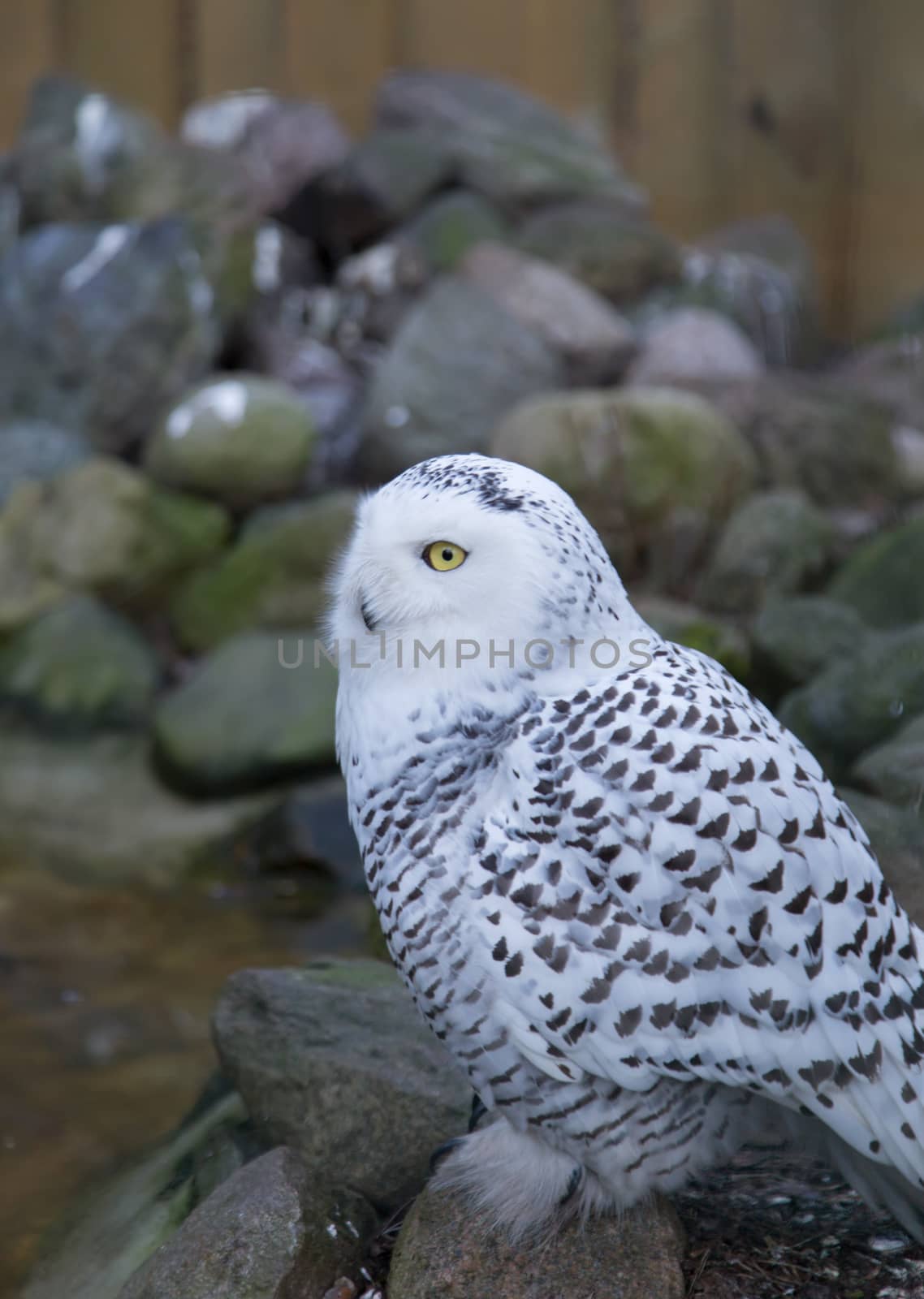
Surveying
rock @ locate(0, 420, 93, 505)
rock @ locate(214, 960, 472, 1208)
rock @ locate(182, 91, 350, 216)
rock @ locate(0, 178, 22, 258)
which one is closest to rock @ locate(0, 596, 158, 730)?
rock @ locate(0, 420, 93, 505)

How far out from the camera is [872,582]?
435cm

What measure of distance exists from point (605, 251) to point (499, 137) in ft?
3.07

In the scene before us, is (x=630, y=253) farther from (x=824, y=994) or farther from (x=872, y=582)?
(x=824, y=994)

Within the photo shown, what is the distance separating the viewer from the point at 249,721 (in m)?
4.50

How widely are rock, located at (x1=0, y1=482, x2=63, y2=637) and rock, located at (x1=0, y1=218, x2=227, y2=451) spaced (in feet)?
1.59

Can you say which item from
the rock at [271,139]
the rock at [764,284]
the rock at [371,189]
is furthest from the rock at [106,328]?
the rock at [764,284]

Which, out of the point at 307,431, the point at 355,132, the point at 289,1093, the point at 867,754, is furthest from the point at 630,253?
the point at 289,1093

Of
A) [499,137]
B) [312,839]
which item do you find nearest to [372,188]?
[499,137]

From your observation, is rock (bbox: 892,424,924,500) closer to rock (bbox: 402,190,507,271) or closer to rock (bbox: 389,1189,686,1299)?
rock (bbox: 402,190,507,271)

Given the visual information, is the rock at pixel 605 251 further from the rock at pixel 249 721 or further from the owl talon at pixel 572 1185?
the owl talon at pixel 572 1185

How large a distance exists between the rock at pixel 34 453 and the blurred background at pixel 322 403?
0.02 metres

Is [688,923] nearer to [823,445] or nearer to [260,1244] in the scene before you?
[260,1244]

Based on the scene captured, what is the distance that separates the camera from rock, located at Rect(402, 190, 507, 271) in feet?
21.8

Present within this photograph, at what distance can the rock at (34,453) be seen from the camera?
212 inches
